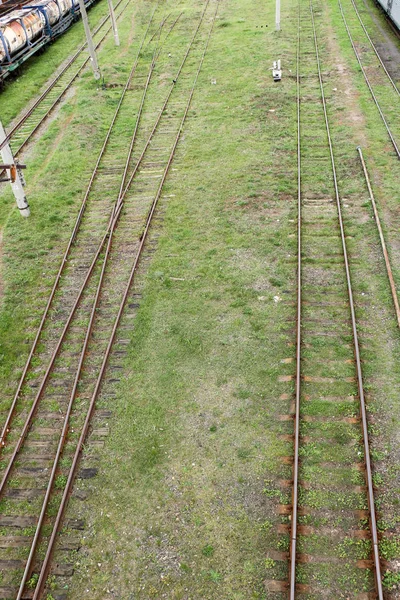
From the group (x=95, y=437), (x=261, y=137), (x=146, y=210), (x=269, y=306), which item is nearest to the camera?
(x=95, y=437)

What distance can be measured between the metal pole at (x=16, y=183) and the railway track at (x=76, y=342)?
2204 millimetres

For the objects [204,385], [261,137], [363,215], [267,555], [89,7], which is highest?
[89,7]

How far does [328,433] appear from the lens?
33.7 feet

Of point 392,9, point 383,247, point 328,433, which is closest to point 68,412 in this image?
point 328,433

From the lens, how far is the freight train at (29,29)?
29.9 m

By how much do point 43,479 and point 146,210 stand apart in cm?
1074

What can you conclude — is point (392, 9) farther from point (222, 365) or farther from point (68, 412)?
point (68, 412)

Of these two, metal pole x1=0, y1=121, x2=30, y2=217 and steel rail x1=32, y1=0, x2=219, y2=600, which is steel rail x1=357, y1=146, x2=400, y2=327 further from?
metal pole x1=0, y1=121, x2=30, y2=217

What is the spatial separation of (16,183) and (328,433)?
13.6 m

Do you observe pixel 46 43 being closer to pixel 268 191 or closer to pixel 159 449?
pixel 268 191

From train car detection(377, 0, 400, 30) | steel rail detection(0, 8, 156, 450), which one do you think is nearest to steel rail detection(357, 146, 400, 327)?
steel rail detection(0, 8, 156, 450)

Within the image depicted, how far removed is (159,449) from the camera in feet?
33.9

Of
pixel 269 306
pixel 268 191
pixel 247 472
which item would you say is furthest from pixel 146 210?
pixel 247 472

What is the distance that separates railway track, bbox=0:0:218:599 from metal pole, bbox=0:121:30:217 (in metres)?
2.20
